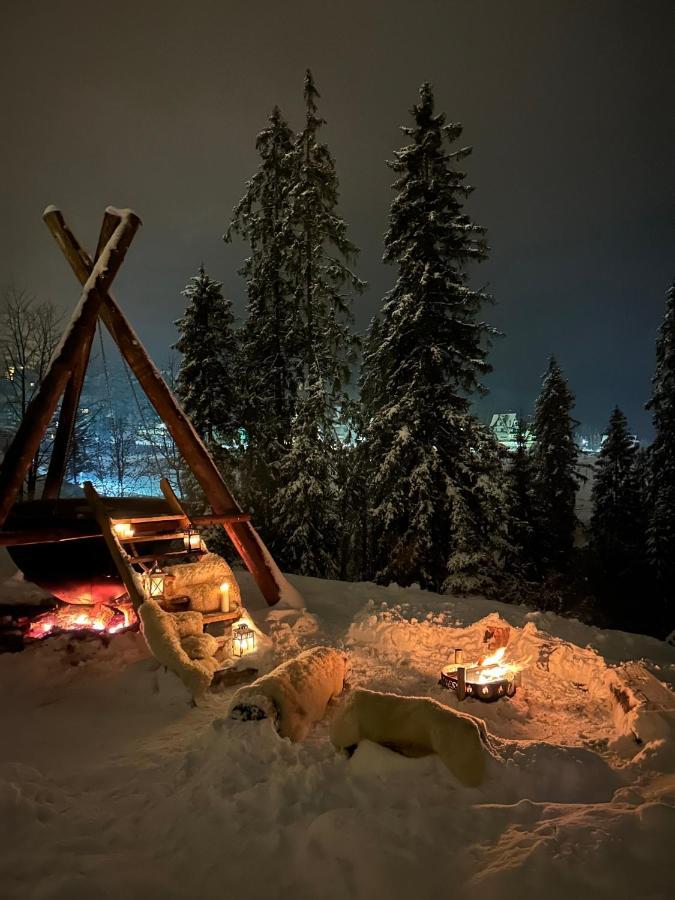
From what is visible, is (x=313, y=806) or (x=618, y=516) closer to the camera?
(x=313, y=806)

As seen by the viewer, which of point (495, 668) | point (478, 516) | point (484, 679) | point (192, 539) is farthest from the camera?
point (478, 516)

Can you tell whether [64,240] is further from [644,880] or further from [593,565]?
[593,565]

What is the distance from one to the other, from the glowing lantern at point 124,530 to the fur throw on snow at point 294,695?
3.83 m

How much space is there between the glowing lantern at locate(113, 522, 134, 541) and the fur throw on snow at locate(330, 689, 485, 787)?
4.72 meters

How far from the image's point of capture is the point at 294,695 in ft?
13.6

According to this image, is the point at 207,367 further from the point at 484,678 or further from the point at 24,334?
the point at 484,678

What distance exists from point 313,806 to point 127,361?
7.07 metres

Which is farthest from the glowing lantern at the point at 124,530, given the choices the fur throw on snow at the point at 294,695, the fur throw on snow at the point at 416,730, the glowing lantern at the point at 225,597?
the fur throw on snow at the point at 416,730

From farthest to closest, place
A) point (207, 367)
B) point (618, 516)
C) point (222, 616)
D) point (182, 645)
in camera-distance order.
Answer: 1. point (618, 516)
2. point (207, 367)
3. point (222, 616)
4. point (182, 645)

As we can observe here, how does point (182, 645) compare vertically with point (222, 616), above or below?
below

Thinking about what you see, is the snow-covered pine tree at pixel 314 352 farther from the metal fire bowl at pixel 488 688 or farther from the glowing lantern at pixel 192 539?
the metal fire bowl at pixel 488 688

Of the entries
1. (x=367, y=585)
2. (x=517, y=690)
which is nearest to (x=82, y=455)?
(x=367, y=585)

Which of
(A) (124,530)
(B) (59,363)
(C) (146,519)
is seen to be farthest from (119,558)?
(B) (59,363)

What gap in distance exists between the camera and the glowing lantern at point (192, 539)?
762cm
